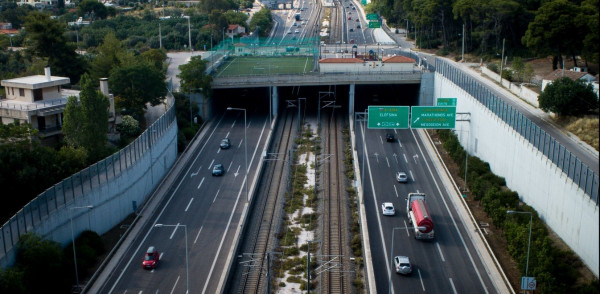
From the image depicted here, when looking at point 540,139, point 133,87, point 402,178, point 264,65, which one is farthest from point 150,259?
point 264,65

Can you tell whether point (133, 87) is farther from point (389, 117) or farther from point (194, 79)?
point (389, 117)

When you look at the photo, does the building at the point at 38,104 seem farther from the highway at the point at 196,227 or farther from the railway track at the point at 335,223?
the railway track at the point at 335,223

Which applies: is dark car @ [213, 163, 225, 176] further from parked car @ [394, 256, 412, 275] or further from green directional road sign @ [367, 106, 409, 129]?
parked car @ [394, 256, 412, 275]

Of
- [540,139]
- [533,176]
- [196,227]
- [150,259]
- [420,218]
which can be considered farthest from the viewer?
[196,227]

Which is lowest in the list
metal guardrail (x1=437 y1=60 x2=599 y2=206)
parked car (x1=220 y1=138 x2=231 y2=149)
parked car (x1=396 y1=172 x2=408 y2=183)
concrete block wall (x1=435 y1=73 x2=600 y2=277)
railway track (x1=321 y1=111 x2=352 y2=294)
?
railway track (x1=321 y1=111 x2=352 y2=294)

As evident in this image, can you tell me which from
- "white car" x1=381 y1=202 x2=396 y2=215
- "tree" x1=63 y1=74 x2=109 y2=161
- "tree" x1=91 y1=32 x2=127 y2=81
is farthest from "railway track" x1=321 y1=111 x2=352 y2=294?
"tree" x1=91 y1=32 x2=127 y2=81

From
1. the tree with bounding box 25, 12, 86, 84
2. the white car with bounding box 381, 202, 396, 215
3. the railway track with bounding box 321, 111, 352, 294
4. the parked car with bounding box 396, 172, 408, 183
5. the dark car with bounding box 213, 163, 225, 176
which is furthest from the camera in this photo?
the tree with bounding box 25, 12, 86, 84
